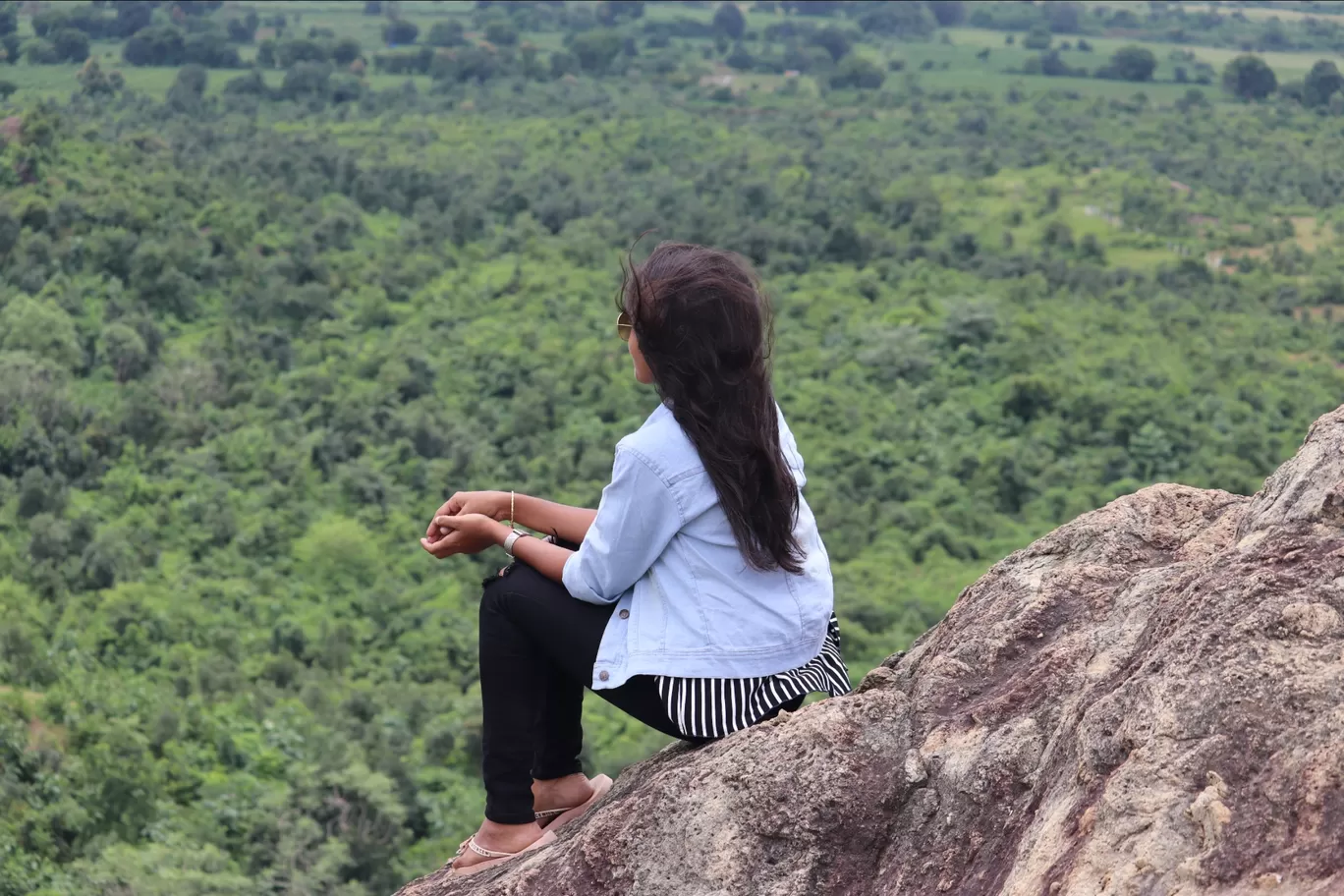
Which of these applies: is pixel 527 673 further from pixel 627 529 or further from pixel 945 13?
pixel 945 13

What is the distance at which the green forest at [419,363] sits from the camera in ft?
34.4

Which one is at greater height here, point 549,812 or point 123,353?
point 549,812

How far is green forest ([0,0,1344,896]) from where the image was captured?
10500 millimetres

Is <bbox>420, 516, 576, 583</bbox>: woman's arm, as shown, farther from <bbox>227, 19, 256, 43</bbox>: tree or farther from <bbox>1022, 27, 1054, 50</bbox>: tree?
<bbox>1022, 27, 1054, 50</bbox>: tree

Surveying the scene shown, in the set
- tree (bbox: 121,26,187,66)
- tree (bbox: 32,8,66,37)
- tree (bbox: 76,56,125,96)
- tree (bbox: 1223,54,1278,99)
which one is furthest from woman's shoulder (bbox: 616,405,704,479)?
tree (bbox: 1223,54,1278,99)

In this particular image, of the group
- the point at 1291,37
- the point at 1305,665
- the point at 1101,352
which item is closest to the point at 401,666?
the point at 1305,665

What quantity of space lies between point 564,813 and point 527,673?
1.35ft

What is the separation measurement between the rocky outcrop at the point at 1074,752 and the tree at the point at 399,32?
1927 inches

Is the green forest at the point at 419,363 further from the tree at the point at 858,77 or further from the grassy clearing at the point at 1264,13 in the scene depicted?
the grassy clearing at the point at 1264,13

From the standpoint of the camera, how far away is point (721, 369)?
10.6 feet

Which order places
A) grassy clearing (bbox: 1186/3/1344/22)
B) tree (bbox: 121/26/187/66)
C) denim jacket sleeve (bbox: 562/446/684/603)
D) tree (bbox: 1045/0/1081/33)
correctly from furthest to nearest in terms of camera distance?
1. grassy clearing (bbox: 1186/3/1344/22)
2. tree (bbox: 1045/0/1081/33)
3. tree (bbox: 121/26/187/66)
4. denim jacket sleeve (bbox: 562/446/684/603)

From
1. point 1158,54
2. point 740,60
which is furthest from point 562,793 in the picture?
point 1158,54

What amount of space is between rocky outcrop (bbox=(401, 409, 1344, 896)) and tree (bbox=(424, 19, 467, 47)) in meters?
48.5

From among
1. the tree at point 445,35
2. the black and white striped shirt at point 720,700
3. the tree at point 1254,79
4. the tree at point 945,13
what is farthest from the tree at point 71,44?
the tree at point 945,13
